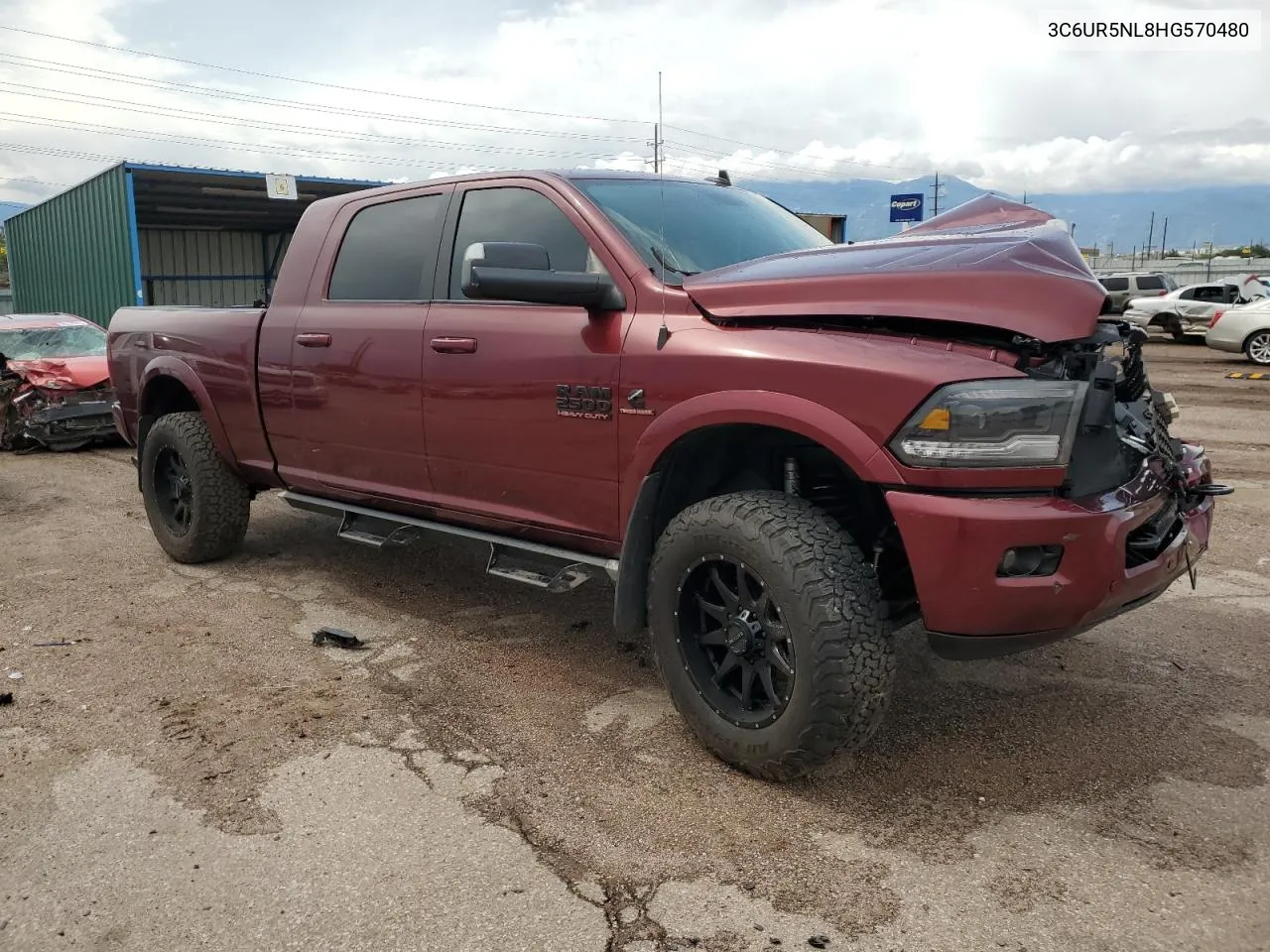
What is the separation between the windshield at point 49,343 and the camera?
36.3 feet

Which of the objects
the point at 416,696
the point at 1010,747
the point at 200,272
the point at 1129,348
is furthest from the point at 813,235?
the point at 200,272

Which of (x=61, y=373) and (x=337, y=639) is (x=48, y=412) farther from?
(x=337, y=639)

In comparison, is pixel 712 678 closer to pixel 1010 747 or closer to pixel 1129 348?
pixel 1010 747

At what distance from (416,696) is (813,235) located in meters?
2.53

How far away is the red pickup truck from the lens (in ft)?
8.75

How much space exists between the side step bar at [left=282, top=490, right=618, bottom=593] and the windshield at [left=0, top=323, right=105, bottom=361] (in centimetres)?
811

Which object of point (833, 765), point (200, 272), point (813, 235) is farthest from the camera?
point (200, 272)

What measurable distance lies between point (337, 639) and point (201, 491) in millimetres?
1551

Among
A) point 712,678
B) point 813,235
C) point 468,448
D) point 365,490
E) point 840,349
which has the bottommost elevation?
point 712,678

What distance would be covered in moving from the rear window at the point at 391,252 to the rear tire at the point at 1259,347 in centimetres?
1756

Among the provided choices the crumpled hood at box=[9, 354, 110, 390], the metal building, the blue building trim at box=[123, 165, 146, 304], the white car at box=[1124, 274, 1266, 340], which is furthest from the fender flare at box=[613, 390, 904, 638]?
the white car at box=[1124, 274, 1266, 340]

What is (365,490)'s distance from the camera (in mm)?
4508

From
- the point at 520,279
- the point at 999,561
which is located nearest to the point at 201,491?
the point at 520,279

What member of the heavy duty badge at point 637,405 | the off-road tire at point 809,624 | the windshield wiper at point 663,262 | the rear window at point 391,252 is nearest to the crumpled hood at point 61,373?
the rear window at point 391,252
